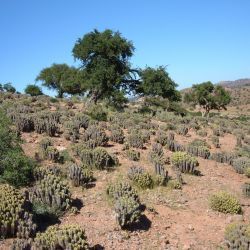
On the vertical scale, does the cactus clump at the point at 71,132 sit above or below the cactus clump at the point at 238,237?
above

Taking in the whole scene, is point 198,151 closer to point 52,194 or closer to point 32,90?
point 52,194

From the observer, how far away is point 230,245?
26.0ft

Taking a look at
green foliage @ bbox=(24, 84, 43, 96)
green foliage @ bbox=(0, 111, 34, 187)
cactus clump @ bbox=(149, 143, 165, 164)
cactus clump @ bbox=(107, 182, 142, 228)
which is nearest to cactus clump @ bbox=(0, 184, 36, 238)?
green foliage @ bbox=(0, 111, 34, 187)

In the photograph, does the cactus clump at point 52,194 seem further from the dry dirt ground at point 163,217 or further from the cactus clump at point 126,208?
the cactus clump at point 126,208

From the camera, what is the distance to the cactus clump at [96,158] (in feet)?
40.0

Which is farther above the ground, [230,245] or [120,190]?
[120,190]

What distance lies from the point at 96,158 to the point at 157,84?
1027 inches

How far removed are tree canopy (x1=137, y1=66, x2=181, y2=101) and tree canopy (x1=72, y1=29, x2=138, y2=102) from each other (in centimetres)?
204

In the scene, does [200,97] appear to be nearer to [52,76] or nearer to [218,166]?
[52,76]

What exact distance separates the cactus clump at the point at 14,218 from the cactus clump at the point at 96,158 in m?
4.04

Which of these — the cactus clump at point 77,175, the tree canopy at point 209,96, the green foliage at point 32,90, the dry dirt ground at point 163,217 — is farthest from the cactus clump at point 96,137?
the tree canopy at point 209,96

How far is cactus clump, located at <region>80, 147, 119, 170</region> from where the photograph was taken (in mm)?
12188

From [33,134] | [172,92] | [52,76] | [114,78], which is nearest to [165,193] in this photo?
[33,134]

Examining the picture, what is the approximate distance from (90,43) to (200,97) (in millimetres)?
27783
